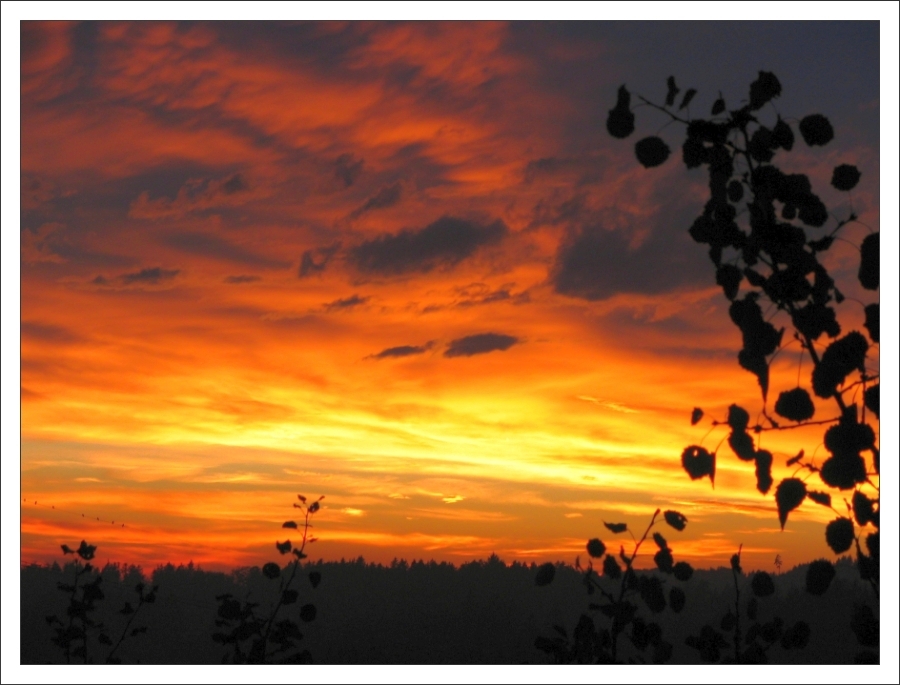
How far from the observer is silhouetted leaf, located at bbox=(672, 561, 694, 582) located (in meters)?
4.91

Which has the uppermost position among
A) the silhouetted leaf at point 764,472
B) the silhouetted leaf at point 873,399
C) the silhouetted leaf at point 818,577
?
the silhouetted leaf at point 873,399

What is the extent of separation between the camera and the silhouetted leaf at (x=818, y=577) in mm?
2990

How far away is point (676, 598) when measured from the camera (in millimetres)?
4855

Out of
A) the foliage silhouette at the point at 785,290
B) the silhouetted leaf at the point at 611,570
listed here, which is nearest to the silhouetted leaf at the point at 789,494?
the foliage silhouette at the point at 785,290

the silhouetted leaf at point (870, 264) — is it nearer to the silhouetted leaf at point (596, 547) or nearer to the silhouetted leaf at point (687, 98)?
the silhouetted leaf at point (687, 98)

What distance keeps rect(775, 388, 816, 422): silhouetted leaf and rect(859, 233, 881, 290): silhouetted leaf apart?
1.43 ft

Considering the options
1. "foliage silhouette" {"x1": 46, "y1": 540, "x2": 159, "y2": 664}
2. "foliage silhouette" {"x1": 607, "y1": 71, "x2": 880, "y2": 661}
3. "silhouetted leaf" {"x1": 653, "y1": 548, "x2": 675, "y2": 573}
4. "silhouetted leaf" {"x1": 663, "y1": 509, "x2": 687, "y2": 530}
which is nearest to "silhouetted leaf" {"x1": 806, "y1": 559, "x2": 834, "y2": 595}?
"foliage silhouette" {"x1": 607, "y1": 71, "x2": 880, "y2": 661}

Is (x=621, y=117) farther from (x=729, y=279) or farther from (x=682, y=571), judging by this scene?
(x=682, y=571)

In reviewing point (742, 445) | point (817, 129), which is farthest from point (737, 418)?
point (817, 129)

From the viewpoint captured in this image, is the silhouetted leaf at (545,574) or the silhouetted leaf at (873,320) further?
the silhouetted leaf at (545,574)

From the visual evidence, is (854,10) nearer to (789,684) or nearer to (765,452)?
(765,452)

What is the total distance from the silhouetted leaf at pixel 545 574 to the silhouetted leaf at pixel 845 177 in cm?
269

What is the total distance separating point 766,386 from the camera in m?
2.82

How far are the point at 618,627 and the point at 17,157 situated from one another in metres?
4.65
